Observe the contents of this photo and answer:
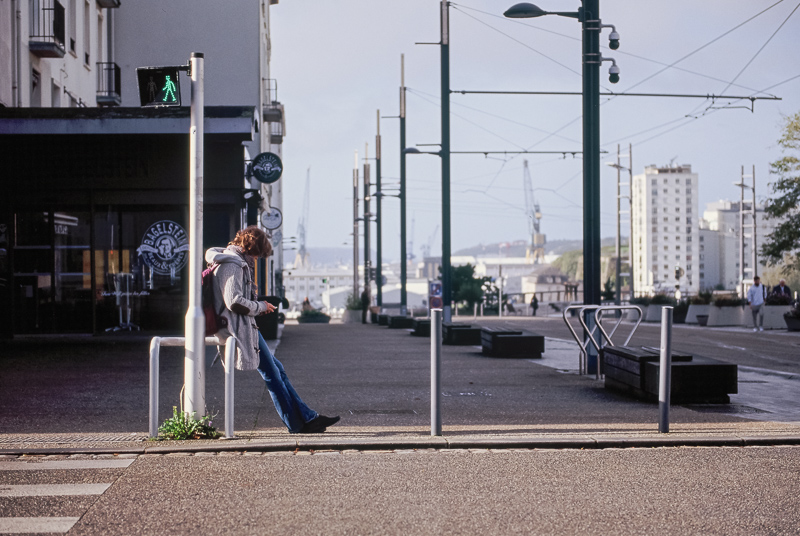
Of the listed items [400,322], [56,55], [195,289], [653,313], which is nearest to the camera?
[195,289]

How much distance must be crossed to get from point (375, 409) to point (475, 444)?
2.32 meters

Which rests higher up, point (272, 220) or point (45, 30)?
point (45, 30)

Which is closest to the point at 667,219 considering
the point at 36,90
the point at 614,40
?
the point at 36,90

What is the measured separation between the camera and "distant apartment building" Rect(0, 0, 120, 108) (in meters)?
19.4

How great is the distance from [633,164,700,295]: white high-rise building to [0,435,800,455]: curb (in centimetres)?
18068

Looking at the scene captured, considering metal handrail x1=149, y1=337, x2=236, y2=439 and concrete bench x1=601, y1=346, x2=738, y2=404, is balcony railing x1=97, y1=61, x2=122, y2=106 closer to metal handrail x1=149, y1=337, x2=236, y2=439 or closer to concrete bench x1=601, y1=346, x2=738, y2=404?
concrete bench x1=601, y1=346, x2=738, y2=404

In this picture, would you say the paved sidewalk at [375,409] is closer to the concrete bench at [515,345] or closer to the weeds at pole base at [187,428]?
the weeds at pole base at [187,428]

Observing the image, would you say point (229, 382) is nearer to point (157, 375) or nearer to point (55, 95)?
point (157, 375)

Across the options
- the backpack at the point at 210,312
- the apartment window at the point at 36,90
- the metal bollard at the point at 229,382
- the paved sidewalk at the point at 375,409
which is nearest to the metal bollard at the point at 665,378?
A: the paved sidewalk at the point at 375,409

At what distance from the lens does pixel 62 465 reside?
6.29m

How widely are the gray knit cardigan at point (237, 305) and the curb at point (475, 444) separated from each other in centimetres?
74

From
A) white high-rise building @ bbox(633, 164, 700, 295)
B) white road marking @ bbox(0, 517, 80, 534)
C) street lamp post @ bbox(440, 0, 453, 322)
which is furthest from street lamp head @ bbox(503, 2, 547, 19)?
white high-rise building @ bbox(633, 164, 700, 295)

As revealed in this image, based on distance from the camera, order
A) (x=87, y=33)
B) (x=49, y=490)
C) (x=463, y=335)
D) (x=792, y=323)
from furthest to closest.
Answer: (x=792, y=323) < (x=87, y=33) < (x=463, y=335) < (x=49, y=490)

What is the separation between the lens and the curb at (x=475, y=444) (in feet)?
22.2
